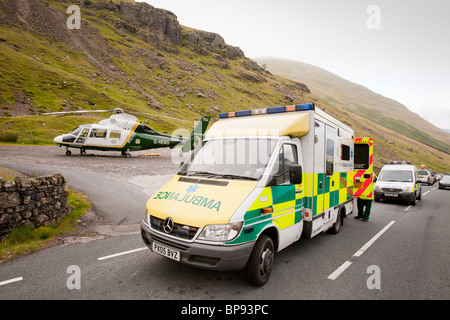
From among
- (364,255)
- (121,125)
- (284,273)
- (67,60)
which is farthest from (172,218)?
(67,60)

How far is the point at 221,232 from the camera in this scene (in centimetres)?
338

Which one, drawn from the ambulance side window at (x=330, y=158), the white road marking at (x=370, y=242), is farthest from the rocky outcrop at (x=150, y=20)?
the white road marking at (x=370, y=242)

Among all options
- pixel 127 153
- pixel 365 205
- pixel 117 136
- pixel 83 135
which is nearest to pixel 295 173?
pixel 365 205

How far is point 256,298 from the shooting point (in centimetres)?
355

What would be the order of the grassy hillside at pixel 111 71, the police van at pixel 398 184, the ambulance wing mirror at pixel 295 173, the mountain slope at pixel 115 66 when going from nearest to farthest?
the ambulance wing mirror at pixel 295 173
the police van at pixel 398 184
the grassy hillside at pixel 111 71
the mountain slope at pixel 115 66

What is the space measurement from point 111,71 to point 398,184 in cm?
7559

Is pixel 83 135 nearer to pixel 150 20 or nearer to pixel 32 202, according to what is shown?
pixel 32 202

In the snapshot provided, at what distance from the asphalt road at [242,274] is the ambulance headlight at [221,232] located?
3.02 feet

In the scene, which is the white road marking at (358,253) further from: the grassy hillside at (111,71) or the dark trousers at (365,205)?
the grassy hillside at (111,71)

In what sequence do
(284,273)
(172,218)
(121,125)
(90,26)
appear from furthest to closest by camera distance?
1. (90,26)
2. (121,125)
3. (284,273)
4. (172,218)

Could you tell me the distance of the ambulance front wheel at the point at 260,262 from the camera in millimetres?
3689

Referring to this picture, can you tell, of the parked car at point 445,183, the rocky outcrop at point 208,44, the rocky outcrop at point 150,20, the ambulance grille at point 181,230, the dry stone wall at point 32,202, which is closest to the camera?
the ambulance grille at point 181,230

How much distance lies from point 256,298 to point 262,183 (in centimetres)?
168

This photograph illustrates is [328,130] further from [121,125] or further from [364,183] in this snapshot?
[121,125]
